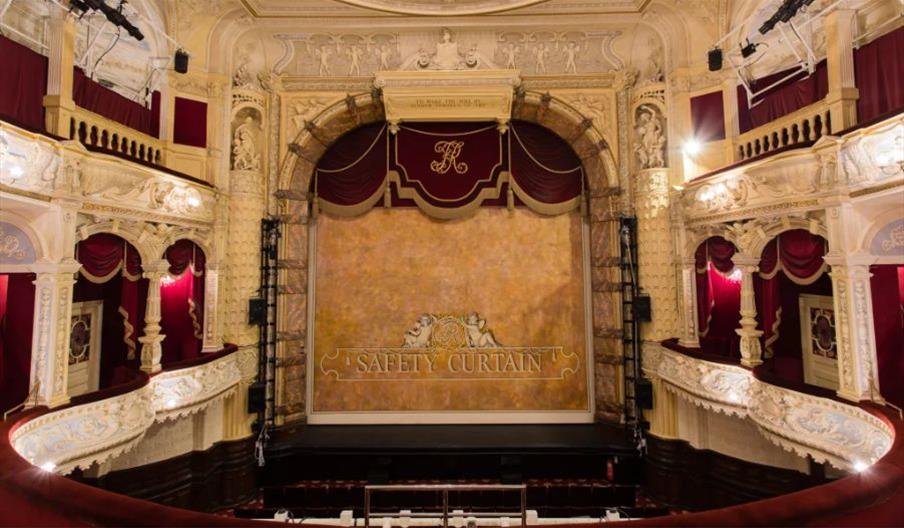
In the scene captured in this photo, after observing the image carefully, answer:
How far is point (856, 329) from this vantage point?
4.89m

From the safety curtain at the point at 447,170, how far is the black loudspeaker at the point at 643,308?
2337mm

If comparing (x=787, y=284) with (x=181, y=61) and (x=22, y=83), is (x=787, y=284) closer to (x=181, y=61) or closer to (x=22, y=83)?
(x=181, y=61)

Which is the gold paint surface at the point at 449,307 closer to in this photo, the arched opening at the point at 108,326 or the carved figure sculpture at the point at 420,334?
the carved figure sculpture at the point at 420,334

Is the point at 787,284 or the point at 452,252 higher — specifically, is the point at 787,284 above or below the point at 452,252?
below

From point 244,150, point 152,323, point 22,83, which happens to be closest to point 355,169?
point 244,150

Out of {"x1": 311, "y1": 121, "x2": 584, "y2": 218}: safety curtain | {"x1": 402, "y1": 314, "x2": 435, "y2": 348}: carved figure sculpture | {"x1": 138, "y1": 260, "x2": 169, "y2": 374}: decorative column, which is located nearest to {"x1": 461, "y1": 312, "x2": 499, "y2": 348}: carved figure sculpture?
{"x1": 402, "y1": 314, "x2": 435, "y2": 348}: carved figure sculpture

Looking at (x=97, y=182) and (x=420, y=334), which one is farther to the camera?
(x=420, y=334)

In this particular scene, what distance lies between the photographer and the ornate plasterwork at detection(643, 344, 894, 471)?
4.35 m

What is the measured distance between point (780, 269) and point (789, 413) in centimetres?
201

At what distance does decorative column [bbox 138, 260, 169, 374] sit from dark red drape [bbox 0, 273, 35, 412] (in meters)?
1.32

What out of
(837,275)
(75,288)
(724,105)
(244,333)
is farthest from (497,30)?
(75,288)

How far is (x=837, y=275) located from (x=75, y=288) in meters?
9.97

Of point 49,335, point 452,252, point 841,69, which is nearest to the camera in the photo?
point 49,335

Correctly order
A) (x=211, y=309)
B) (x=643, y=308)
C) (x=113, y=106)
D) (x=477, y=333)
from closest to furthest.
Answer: (x=113, y=106), (x=211, y=309), (x=643, y=308), (x=477, y=333)
